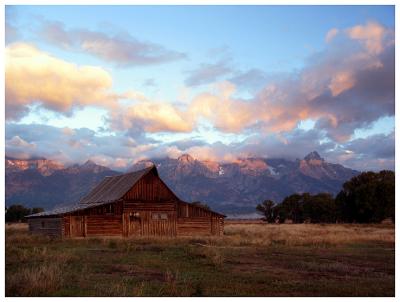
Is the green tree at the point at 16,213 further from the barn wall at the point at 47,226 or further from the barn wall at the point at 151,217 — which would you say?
the barn wall at the point at 151,217

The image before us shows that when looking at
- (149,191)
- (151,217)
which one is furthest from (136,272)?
(149,191)

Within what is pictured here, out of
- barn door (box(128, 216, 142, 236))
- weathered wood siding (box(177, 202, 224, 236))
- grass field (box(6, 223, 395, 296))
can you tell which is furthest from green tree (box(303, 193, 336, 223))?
grass field (box(6, 223, 395, 296))

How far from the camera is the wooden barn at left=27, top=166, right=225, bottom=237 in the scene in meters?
42.9

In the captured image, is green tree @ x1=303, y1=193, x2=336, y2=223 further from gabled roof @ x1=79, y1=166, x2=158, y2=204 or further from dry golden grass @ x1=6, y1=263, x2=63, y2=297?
dry golden grass @ x1=6, y1=263, x2=63, y2=297

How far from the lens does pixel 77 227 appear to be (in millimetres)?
42625

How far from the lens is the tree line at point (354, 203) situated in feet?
261

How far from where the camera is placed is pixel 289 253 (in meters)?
26.2

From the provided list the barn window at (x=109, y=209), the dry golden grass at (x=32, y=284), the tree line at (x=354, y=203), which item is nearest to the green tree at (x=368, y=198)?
the tree line at (x=354, y=203)

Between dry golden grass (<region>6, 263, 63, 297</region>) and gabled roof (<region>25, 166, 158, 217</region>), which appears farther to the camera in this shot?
gabled roof (<region>25, 166, 158, 217</region>)

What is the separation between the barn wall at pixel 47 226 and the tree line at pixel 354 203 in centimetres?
5162

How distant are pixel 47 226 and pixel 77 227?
205 inches

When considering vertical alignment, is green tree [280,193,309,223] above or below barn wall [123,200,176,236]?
below

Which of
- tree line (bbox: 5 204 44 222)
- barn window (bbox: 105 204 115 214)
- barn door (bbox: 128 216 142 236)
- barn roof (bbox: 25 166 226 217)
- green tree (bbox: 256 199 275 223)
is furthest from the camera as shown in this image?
green tree (bbox: 256 199 275 223)

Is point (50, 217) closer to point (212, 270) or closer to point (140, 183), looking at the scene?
point (140, 183)
